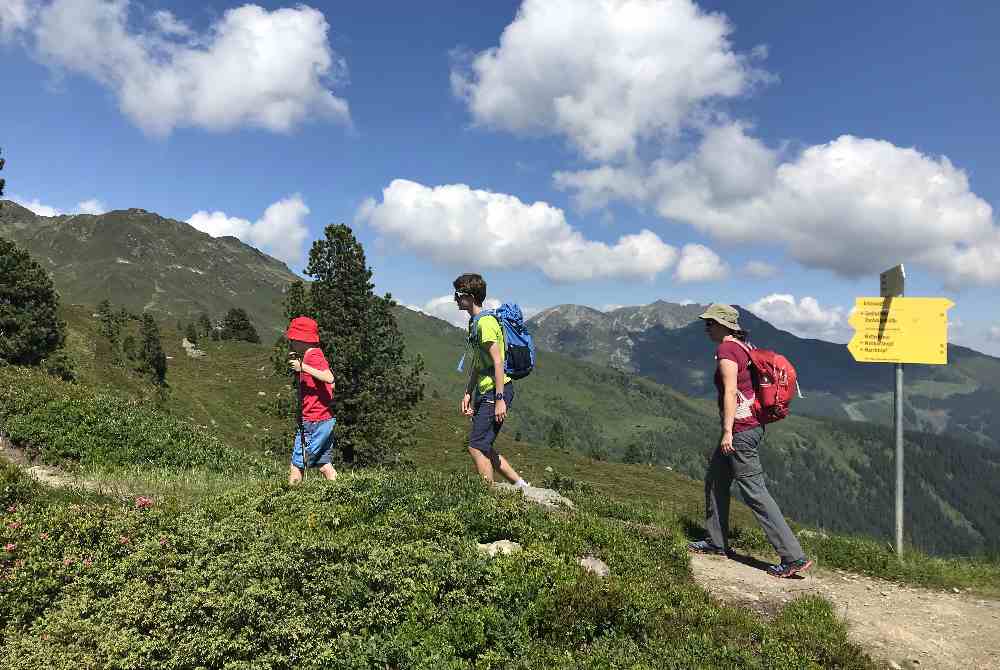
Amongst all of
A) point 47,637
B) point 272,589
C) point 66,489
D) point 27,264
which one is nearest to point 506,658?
point 272,589

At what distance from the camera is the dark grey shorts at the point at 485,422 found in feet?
29.2

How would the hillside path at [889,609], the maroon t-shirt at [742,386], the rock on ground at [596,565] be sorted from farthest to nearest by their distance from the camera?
the maroon t-shirt at [742,386] → the rock on ground at [596,565] → the hillside path at [889,609]

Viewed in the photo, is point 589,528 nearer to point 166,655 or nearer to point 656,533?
point 656,533

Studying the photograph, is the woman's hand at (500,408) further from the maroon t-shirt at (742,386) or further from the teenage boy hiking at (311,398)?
the maroon t-shirt at (742,386)

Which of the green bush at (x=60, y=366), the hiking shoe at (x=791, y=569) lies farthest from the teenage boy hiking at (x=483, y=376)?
the green bush at (x=60, y=366)

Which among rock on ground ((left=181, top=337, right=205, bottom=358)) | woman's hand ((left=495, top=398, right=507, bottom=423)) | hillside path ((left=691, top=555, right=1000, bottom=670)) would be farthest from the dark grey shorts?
rock on ground ((left=181, top=337, right=205, bottom=358))

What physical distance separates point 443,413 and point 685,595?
247 feet

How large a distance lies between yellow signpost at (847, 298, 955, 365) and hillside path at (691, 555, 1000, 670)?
360 cm

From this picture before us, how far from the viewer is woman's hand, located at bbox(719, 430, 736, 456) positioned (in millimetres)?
7629

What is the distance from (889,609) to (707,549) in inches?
93.2

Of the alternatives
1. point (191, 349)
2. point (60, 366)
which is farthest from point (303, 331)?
point (191, 349)

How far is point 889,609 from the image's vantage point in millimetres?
6645

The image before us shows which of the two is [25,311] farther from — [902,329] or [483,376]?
[902,329]

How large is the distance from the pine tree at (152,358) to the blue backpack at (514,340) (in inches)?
1928
